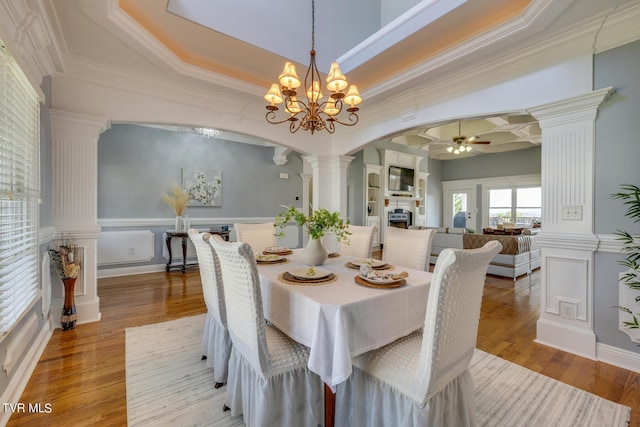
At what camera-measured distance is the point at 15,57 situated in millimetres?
1642

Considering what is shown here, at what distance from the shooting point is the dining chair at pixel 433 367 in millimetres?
1102

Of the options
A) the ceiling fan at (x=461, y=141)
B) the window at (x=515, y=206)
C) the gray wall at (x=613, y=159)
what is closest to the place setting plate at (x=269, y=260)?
the gray wall at (x=613, y=159)

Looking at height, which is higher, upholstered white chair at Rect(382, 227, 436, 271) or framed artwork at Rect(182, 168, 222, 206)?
framed artwork at Rect(182, 168, 222, 206)

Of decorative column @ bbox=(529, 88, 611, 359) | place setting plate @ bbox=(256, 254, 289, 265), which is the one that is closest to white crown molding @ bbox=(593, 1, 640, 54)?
decorative column @ bbox=(529, 88, 611, 359)

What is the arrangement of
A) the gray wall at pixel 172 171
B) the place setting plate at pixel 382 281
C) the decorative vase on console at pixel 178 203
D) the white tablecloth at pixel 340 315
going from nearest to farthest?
the white tablecloth at pixel 340 315 < the place setting plate at pixel 382 281 < the gray wall at pixel 172 171 < the decorative vase on console at pixel 178 203

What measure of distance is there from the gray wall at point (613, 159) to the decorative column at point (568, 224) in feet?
0.16

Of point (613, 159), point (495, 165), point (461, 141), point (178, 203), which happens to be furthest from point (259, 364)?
point (495, 165)

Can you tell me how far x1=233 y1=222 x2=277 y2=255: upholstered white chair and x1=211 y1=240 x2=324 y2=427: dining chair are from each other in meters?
1.50

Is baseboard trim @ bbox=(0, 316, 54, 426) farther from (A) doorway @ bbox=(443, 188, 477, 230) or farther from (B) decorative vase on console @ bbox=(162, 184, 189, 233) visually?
(A) doorway @ bbox=(443, 188, 477, 230)

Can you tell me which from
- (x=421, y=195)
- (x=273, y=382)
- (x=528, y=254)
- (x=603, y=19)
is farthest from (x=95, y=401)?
(x=421, y=195)

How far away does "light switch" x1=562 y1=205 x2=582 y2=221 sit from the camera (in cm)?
231

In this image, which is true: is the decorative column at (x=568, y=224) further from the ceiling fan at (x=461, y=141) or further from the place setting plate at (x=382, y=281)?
the ceiling fan at (x=461, y=141)

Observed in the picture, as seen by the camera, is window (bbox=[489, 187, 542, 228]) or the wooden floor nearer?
the wooden floor

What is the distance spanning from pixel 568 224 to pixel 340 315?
7.54 feet
